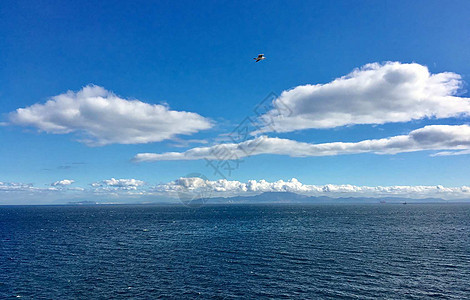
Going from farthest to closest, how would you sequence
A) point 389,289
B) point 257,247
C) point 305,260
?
point 257,247
point 305,260
point 389,289

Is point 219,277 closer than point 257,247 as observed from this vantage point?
Yes

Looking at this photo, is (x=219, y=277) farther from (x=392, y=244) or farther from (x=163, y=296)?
(x=392, y=244)

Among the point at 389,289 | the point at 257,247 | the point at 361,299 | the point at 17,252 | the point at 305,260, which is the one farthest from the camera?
the point at 257,247

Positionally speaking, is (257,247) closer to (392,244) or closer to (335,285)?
(335,285)

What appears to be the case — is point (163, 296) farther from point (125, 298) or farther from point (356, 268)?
point (356, 268)

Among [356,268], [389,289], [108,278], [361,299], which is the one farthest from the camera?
[356,268]

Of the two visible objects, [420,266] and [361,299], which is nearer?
[361,299]

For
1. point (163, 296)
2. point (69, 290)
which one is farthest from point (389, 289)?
point (69, 290)

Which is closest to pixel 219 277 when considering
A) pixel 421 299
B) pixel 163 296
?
pixel 163 296

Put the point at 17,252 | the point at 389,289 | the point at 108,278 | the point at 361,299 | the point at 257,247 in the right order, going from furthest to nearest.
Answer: the point at 257,247
the point at 17,252
the point at 108,278
the point at 389,289
the point at 361,299
